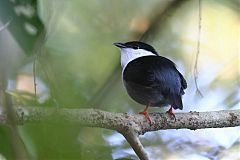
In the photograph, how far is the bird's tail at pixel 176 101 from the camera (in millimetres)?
2320

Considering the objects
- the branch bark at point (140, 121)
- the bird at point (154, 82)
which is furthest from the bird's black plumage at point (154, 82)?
the branch bark at point (140, 121)

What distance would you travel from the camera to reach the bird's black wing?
7.98ft

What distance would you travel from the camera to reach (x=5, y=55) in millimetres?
946

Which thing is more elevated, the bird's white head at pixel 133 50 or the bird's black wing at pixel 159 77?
the bird's black wing at pixel 159 77

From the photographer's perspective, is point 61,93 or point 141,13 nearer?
point 61,93

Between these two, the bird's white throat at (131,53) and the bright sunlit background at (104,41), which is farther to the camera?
the bird's white throat at (131,53)

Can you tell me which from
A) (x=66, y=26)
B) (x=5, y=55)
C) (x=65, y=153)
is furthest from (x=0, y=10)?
(x=66, y=26)

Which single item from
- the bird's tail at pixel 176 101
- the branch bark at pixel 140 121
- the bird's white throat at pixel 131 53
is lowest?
the bird's white throat at pixel 131 53

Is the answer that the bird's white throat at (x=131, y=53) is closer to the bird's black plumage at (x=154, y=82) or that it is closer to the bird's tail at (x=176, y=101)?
the bird's black plumage at (x=154, y=82)

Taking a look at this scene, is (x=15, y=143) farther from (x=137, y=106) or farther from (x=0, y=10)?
(x=137, y=106)

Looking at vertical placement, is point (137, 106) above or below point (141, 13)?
below

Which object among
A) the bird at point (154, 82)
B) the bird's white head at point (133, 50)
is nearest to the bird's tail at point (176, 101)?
the bird at point (154, 82)

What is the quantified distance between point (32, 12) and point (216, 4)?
292 centimetres

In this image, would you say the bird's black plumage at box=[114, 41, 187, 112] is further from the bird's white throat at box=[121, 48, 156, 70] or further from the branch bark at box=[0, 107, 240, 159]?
the bird's white throat at box=[121, 48, 156, 70]
